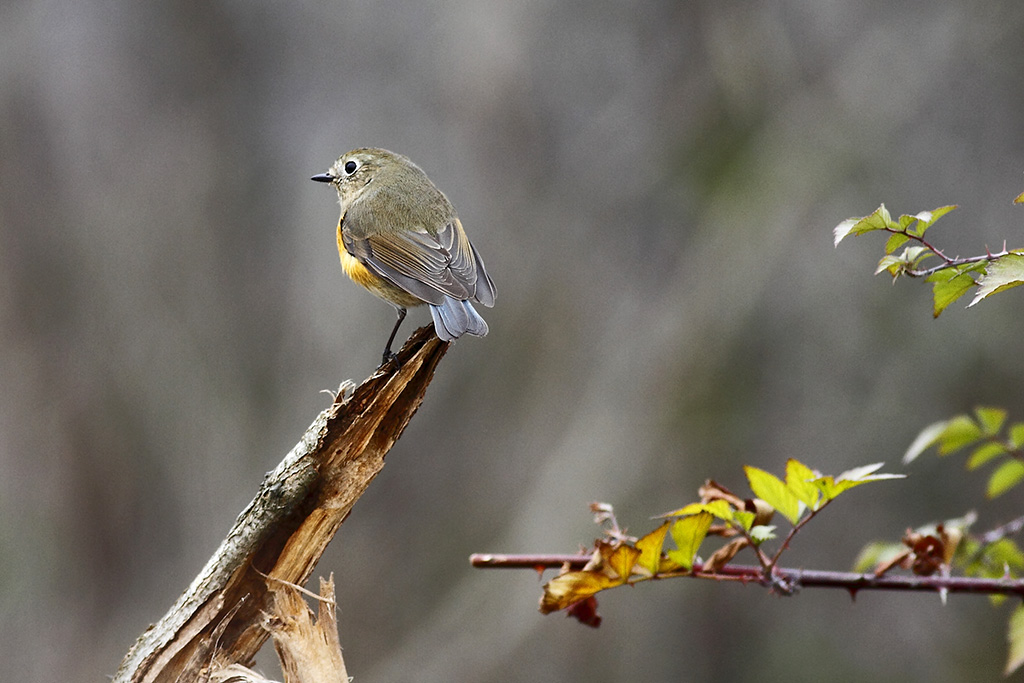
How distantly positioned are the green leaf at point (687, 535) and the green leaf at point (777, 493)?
99 millimetres

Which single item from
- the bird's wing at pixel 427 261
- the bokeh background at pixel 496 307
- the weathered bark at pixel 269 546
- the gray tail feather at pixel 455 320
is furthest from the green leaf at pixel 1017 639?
the bokeh background at pixel 496 307

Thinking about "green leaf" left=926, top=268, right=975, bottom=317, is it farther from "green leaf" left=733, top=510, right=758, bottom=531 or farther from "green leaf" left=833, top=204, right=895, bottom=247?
"green leaf" left=733, top=510, right=758, bottom=531

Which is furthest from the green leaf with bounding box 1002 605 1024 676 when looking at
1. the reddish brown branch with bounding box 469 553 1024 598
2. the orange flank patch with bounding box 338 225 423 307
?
the orange flank patch with bounding box 338 225 423 307

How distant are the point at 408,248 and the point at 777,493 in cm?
154

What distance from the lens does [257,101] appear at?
4781 mm

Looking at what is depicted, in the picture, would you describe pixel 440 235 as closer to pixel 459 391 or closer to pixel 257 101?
pixel 459 391

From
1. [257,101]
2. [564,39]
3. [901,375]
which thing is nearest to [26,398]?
[257,101]

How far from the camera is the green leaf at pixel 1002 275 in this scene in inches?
39.7

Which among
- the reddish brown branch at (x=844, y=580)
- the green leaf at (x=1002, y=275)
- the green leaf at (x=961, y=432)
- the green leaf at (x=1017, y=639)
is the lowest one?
the green leaf at (x=1017, y=639)

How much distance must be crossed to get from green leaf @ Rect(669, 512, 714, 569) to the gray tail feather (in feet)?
2.85

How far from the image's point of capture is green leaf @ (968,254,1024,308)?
39.7 inches

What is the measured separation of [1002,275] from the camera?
3.38 feet

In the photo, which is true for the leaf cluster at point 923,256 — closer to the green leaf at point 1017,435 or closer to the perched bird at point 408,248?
the green leaf at point 1017,435

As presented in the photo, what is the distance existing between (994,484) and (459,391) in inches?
133
